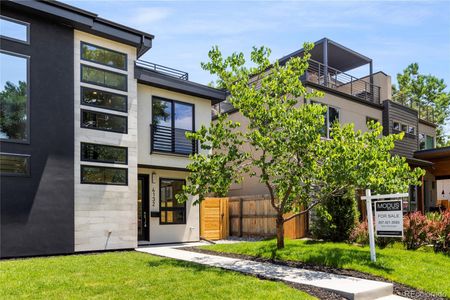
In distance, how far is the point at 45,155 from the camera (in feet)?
35.1

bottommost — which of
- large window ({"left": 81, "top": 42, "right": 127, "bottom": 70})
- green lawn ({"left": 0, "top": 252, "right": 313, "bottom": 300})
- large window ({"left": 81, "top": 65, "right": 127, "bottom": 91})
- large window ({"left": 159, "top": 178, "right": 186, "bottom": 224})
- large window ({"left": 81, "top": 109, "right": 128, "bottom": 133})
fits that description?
green lawn ({"left": 0, "top": 252, "right": 313, "bottom": 300})

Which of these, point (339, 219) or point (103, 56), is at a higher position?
point (103, 56)

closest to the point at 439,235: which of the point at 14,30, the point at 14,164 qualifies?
the point at 14,164

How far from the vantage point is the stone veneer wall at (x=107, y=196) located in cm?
1140

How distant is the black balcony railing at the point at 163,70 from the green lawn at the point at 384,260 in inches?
269

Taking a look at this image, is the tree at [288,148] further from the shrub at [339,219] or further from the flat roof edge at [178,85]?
the flat roof edge at [178,85]

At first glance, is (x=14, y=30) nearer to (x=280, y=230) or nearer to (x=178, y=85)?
(x=178, y=85)

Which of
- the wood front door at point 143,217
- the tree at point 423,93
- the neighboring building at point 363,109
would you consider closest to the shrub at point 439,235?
the neighboring building at point 363,109

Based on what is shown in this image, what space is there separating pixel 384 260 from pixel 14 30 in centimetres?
1108

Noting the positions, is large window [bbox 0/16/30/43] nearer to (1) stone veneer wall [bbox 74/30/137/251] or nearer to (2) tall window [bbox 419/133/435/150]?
(1) stone veneer wall [bbox 74/30/137/251]

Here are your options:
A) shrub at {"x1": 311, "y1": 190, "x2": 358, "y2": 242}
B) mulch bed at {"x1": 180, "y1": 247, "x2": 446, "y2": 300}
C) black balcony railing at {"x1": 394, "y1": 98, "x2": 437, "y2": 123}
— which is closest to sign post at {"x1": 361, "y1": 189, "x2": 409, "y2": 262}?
mulch bed at {"x1": 180, "y1": 247, "x2": 446, "y2": 300}

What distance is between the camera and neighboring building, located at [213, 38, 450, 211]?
1903cm

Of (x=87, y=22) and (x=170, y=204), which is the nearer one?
(x=87, y=22)

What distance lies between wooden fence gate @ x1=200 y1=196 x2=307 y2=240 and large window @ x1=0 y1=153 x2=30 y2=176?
718 cm
